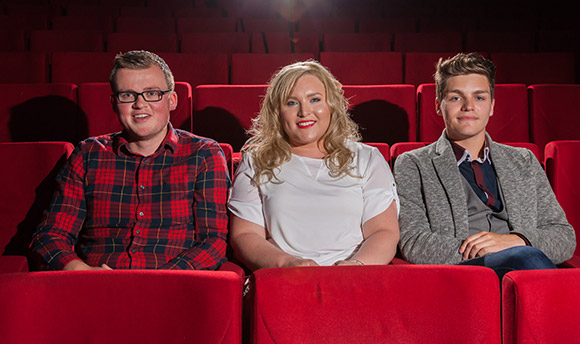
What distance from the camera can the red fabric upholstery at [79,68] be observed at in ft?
3.65

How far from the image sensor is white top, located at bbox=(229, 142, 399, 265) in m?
0.55

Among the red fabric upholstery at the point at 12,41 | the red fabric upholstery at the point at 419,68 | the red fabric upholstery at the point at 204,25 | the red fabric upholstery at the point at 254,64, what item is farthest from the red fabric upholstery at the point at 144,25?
the red fabric upholstery at the point at 419,68

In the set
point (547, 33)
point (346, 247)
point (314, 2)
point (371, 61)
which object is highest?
point (314, 2)

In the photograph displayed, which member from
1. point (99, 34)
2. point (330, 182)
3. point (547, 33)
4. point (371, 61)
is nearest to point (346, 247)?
point (330, 182)

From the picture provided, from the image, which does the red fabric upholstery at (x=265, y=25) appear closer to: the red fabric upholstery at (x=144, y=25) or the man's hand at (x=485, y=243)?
the red fabric upholstery at (x=144, y=25)

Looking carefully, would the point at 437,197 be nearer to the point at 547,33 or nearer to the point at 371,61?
the point at 371,61

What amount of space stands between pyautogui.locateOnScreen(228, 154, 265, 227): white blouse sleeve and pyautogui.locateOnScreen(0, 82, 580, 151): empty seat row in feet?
0.85

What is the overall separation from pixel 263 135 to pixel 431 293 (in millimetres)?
338

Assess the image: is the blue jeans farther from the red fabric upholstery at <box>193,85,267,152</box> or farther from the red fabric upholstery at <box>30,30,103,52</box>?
the red fabric upholstery at <box>30,30,103,52</box>

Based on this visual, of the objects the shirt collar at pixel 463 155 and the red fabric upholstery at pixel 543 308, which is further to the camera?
the shirt collar at pixel 463 155

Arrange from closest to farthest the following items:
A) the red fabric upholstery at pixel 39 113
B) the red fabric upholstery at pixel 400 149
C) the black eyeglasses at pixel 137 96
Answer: the black eyeglasses at pixel 137 96
the red fabric upholstery at pixel 400 149
the red fabric upholstery at pixel 39 113

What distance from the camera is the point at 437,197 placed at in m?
0.60

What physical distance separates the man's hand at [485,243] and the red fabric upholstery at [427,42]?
37.2 inches

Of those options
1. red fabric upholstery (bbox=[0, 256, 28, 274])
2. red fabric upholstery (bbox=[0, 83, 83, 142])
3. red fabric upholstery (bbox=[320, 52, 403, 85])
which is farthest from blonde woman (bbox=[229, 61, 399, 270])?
red fabric upholstery (bbox=[320, 52, 403, 85])
